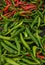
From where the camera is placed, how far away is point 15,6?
3.80 m

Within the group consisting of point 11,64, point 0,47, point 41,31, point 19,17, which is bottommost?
point 11,64

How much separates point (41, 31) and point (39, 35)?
73 millimetres

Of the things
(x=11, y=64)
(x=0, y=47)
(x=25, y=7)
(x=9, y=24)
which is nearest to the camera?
(x=11, y=64)

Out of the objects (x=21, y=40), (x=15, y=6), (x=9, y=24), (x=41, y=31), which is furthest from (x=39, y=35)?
(x=15, y=6)

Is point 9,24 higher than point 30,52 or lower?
higher

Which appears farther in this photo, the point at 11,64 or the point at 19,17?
the point at 19,17

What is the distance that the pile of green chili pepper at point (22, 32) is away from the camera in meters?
2.96

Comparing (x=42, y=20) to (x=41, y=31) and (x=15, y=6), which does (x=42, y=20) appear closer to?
(x=41, y=31)

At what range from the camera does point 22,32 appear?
328cm

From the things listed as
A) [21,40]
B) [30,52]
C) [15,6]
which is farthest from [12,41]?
[15,6]

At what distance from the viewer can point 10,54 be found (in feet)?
9.89

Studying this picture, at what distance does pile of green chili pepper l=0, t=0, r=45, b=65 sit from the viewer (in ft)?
9.71

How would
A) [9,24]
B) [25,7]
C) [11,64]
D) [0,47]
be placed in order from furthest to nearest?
1. [25,7]
2. [9,24]
3. [0,47]
4. [11,64]

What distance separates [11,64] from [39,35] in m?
0.61
